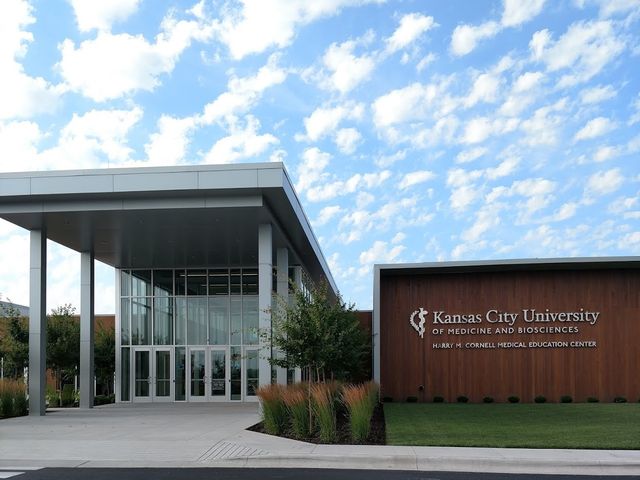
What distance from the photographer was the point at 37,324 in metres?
23.0

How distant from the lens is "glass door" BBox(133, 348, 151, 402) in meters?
32.0

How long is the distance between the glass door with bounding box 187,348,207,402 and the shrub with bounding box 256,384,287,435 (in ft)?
53.5

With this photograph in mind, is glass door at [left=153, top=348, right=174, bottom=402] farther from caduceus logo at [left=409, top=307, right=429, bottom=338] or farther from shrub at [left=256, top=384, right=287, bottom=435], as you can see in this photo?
shrub at [left=256, top=384, right=287, bottom=435]

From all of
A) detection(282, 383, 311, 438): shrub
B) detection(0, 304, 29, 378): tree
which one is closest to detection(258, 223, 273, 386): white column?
detection(282, 383, 311, 438): shrub

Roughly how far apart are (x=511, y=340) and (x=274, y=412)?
44.0 ft

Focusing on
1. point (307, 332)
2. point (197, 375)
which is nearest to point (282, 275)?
point (197, 375)

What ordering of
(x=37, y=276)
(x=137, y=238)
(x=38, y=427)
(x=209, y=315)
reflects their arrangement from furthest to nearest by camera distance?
1. (x=209, y=315)
2. (x=137, y=238)
3. (x=37, y=276)
4. (x=38, y=427)

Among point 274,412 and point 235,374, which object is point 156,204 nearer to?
point 274,412

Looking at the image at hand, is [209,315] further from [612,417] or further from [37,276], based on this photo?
[612,417]

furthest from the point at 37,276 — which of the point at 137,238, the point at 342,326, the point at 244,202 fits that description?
the point at 342,326

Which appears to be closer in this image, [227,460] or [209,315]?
[227,460]

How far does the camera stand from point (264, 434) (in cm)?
1566

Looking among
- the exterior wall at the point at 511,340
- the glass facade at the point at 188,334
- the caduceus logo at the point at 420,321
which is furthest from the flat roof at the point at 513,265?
the glass facade at the point at 188,334

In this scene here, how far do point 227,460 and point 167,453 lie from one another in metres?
1.39
